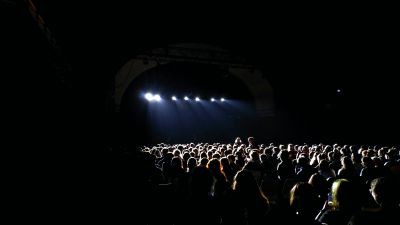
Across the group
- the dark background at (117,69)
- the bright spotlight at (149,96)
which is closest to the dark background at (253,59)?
the dark background at (117,69)

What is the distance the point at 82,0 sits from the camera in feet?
47.5

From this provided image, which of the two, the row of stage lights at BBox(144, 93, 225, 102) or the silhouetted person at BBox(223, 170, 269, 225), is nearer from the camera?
the silhouetted person at BBox(223, 170, 269, 225)

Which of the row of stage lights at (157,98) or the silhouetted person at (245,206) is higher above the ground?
the row of stage lights at (157,98)

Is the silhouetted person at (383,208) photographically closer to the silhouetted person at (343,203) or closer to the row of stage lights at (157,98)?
the silhouetted person at (343,203)

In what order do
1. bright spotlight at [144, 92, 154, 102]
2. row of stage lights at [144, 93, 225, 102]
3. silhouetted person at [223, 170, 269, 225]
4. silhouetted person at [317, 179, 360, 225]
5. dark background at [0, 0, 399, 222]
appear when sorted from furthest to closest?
row of stage lights at [144, 93, 225, 102] → bright spotlight at [144, 92, 154, 102] → dark background at [0, 0, 399, 222] → silhouetted person at [223, 170, 269, 225] → silhouetted person at [317, 179, 360, 225]

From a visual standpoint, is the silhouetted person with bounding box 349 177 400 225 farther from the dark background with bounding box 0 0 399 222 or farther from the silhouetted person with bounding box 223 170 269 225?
the dark background with bounding box 0 0 399 222

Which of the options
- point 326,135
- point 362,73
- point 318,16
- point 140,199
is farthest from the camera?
point 326,135

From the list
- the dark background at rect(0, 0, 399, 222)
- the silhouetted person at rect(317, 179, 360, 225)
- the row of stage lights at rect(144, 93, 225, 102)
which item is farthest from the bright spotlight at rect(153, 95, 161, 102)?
the silhouetted person at rect(317, 179, 360, 225)

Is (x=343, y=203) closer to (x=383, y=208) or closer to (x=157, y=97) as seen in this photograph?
(x=383, y=208)

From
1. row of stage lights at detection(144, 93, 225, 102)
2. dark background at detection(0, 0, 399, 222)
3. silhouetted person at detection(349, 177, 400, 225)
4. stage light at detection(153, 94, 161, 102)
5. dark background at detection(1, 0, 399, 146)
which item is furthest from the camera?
stage light at detection(153, 94, 161, 102)

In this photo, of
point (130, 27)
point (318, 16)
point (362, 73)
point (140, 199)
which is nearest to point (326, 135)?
point (362, 73)

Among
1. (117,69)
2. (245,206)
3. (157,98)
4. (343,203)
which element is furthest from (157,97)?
(343,203)

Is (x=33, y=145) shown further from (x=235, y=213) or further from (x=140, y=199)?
(x=235, y=213)

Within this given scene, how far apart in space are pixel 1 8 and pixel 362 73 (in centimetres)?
2045
